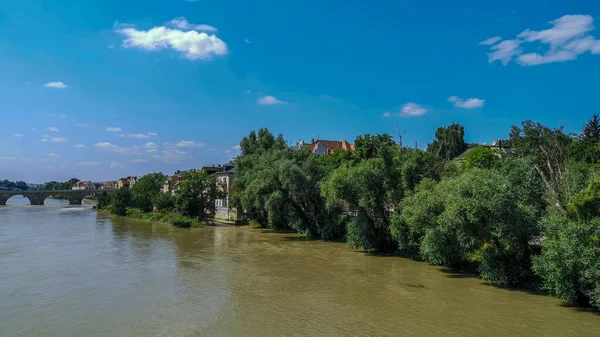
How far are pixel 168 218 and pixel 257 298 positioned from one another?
43.8 meters

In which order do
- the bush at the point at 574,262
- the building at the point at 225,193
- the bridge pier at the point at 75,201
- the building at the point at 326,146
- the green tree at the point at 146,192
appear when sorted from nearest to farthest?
1. the bush at the point at 574,262
2. the building at the point at 225,193
3. the green tree at the point at 146,192
4. the building at the point at 326,146
5. the bridge pier at the point at 75,201

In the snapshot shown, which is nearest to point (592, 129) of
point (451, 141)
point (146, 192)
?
point (451, 141)

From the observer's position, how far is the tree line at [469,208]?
1738 centimetres

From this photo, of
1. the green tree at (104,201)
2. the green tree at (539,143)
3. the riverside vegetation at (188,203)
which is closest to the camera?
the green tree at (539,143)

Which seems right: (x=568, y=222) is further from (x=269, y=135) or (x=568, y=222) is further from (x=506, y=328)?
(x=269, y=135)

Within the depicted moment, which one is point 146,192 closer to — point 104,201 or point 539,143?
point 104,201

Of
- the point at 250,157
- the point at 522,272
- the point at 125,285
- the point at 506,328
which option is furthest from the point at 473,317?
the point at 250,157

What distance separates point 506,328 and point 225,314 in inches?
450

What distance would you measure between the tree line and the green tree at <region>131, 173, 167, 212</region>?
38.4 meters

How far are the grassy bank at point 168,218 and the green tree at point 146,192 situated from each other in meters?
1.75

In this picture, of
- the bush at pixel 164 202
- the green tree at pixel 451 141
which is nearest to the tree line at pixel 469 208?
the bush at pixel 164 202

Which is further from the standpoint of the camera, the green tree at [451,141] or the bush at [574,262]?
the green tree at [451,141]

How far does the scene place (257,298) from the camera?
1916cm

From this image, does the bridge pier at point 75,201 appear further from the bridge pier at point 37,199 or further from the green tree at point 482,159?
the green tree at point 482,159
